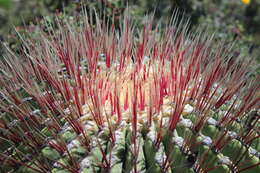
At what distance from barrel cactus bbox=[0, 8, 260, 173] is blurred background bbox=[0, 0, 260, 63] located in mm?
1349

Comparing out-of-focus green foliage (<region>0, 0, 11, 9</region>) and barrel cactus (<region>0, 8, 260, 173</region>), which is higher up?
barrel cactus (<region>0, 8, 260, 173</region>)

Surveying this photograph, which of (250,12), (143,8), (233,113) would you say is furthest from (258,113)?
(250,12)

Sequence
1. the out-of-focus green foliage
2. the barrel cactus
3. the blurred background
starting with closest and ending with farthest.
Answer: the barrel cactus < the blurred background < the out-of-focus green foliage

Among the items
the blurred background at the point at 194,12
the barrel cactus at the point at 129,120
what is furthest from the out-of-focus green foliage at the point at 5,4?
the barrel cactus at the point at 129,120

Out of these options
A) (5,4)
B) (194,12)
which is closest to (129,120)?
(194,12)

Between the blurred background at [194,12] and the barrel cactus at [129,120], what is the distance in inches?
53.1

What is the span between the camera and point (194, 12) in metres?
3.32

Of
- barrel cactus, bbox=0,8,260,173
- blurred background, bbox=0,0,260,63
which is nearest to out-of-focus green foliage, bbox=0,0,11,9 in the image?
blurred background, bbox=0,0,260,63

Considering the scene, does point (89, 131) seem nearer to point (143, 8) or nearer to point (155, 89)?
point (155, 89)

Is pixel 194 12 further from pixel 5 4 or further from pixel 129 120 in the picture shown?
pixel 129 120

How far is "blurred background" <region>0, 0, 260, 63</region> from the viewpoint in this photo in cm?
277

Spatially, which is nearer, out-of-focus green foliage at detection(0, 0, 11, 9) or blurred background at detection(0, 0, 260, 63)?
blurred background at detection(0, 0, 260, 63)

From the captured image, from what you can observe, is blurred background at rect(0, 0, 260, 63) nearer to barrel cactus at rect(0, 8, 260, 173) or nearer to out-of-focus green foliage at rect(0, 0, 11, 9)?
out-of-focus green foliage at rect(0, 0, 11, 9)

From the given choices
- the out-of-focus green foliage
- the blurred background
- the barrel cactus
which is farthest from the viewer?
the out-of-focus green foliage
